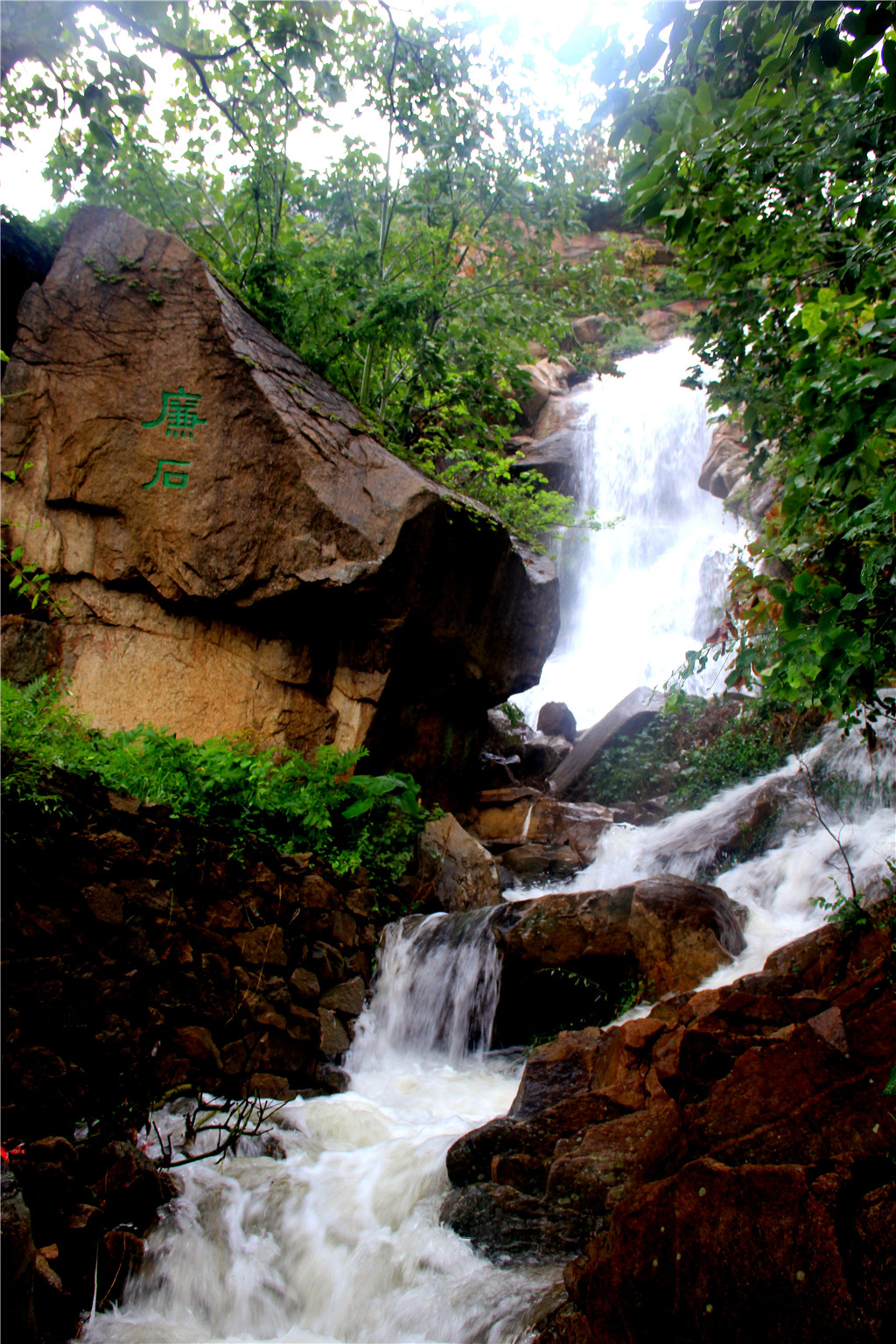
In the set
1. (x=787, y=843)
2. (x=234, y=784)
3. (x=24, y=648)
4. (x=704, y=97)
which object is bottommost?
(x=234, y=784)

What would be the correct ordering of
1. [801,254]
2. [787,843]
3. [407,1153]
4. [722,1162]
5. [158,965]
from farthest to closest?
[787,843]
[158,965]
[801,254]
[407,1153]
[722,1162]

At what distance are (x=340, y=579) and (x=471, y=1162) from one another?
451 centimetres

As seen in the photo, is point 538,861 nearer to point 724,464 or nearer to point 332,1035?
point 332,1035

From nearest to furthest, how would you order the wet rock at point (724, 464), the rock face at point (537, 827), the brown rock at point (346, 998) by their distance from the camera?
the brown rock at point (346, 998) → the rock face at point (537, 827) → the wet rock at point (724, 464)

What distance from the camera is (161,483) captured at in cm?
691

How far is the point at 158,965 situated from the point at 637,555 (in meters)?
15.0

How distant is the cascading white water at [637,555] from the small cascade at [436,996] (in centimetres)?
862

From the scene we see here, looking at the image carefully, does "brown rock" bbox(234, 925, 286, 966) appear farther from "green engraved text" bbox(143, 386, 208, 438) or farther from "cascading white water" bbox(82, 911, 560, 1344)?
"green engraved text" bbox(143, 386, 208, 438)

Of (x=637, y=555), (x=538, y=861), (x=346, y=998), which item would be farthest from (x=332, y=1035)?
(x=637, y=555)

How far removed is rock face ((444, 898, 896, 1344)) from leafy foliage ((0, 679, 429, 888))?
2.41m

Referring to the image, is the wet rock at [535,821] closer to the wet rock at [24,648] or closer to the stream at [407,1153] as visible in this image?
the stream at [407,1153]

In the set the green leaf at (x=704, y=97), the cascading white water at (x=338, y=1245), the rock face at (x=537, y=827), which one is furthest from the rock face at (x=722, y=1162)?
the rock face at (x=537, y=827)

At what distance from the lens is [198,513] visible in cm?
684

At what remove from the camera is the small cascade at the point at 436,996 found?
18.2ft
